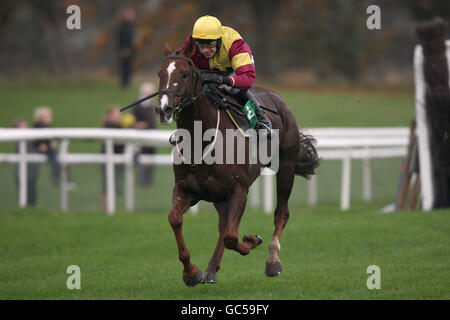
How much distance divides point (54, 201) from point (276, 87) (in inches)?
513

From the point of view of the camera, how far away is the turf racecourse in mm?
6812

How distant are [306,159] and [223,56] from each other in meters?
1.81

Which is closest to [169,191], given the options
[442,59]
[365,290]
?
[442,59]

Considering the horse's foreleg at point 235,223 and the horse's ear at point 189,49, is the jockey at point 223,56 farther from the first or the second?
the horse's foreleg at point 235,223

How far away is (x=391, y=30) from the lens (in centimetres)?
3306

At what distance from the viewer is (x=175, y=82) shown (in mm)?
5820

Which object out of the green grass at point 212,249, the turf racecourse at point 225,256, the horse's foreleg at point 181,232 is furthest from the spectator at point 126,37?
the horse's foreleg at point 181,232

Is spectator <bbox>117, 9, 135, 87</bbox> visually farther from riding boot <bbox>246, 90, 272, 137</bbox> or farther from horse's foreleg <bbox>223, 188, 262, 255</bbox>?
horse's foreleg <bbox>223, 188, 262, 255</bbox>

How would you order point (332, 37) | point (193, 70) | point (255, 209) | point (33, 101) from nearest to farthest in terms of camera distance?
1. point (193, 70)
2. point (255, 209)
3. point (33, 101)
4. point (332, 37)

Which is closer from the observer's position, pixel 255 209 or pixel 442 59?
pixel 442 59

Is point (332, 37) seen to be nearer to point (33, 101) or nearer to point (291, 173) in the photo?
point (33, 101)

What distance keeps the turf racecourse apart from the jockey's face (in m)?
1.84

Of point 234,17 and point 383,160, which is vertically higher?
point 234,17

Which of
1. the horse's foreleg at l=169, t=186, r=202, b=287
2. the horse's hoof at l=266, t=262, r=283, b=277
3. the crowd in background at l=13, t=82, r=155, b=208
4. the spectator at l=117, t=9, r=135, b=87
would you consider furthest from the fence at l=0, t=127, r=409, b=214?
the spectator at l=117, t=9, r=135, b=87
